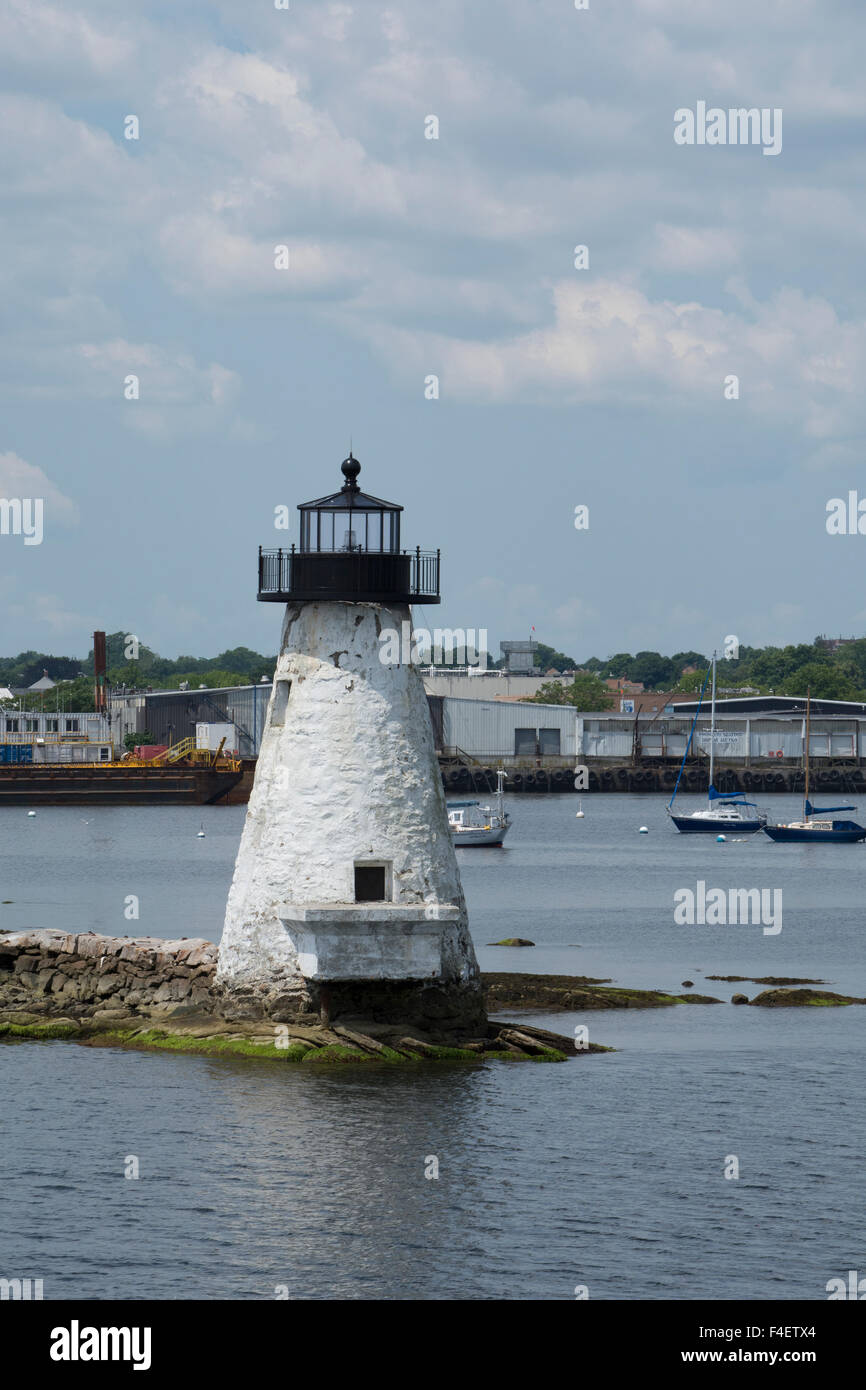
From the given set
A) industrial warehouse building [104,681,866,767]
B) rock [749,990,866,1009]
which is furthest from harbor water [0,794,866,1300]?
industrial warehouse building [104,681,866,767]

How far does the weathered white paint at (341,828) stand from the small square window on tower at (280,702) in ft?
0.11

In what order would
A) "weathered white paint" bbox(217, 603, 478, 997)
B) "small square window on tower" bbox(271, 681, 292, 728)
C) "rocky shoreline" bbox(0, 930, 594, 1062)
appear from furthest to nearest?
"small square window on tower" bbox(271, 681, 292, 728) → "rocky shoreline" bbox(0, 930, 594, 1062) → "weathered white paint" bbox(217, 603, 478, 997)

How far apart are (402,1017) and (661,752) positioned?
478ft

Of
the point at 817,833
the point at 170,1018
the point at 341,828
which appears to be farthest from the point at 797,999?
the point at 817,833

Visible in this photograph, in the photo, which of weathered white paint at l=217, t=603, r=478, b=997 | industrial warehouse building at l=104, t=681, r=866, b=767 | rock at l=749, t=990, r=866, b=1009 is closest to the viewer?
weathered white paint at l=217, t=603, r=478, b=997

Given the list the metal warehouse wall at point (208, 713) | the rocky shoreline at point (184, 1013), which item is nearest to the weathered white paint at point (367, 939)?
the rocky shoreline at point (184, 1013)

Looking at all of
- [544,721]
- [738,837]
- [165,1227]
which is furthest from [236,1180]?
[544,721]

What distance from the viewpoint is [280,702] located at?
100 feet

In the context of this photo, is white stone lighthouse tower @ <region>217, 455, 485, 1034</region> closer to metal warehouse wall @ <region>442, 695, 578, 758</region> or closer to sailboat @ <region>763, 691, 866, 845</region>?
sailboat @ <region>763, 691, 866, 845</region>

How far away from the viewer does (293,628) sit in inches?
1207

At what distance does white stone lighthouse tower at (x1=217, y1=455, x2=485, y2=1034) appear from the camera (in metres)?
29.4

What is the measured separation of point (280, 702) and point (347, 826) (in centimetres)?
243

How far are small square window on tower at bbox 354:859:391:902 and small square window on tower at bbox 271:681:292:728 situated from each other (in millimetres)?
2715
